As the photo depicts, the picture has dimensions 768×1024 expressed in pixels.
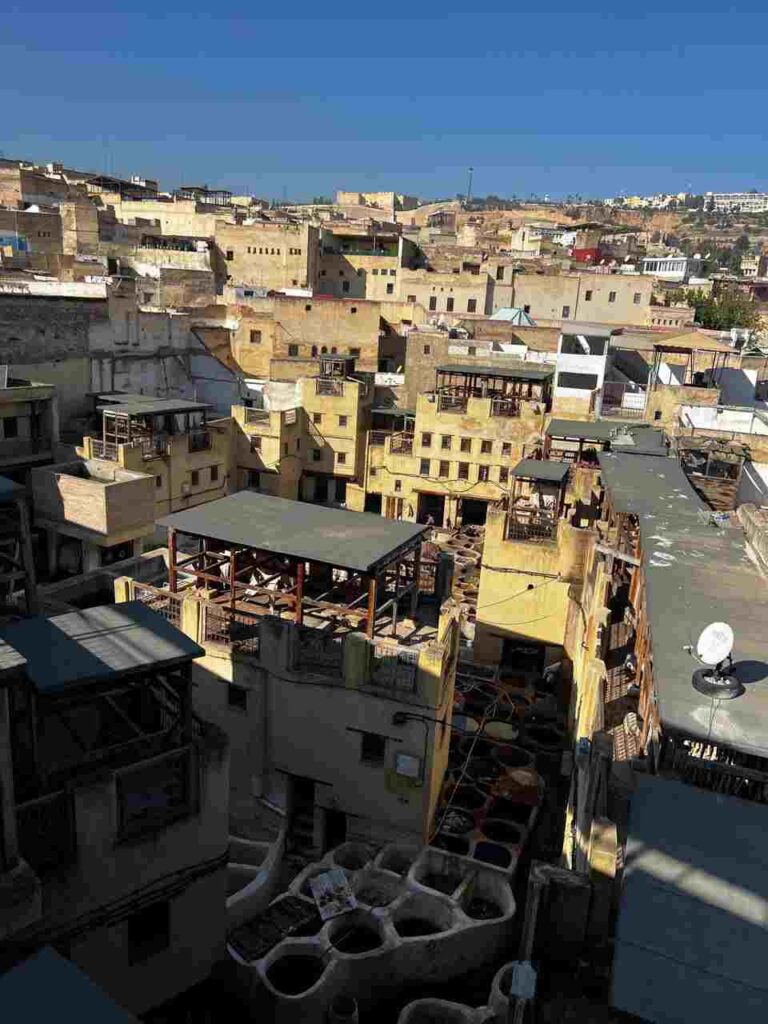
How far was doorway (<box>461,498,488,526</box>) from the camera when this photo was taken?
160 feet

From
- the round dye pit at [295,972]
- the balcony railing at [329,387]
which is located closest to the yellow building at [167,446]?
the balcony railing at [329,387]

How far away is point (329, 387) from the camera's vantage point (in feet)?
158

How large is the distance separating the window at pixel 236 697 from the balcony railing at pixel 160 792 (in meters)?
6.58

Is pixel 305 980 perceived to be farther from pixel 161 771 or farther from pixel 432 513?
pixel 432 513

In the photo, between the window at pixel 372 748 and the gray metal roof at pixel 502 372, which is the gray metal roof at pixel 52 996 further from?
the gray metal roof at pixel 502 372

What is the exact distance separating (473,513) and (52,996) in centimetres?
4253

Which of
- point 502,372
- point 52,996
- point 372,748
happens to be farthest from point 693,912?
point 502,372

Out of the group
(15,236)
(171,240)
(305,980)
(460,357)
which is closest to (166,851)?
(305,980)

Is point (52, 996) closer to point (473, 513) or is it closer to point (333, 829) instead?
point (333, 829)

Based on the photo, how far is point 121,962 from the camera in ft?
37.8

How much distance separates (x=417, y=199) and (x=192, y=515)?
616 feet

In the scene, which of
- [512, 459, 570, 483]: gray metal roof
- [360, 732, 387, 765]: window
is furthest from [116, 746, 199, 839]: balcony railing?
[512, 459, 570, 483]: gray metal roof

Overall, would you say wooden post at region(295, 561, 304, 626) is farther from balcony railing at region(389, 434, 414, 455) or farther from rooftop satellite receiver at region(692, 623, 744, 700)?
balcony railing at region(389, 434, 414, 455)

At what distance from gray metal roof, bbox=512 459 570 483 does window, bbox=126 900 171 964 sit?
20651 mm
